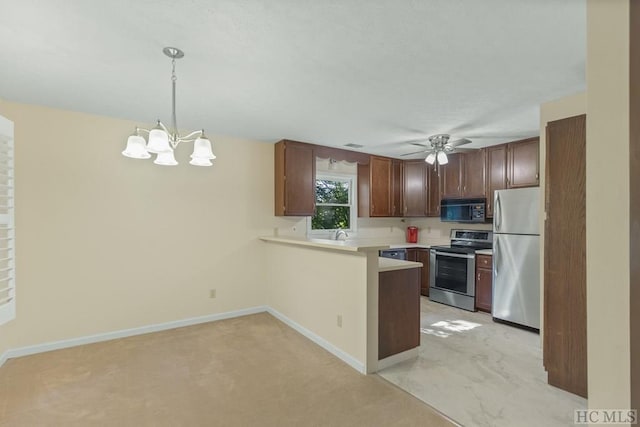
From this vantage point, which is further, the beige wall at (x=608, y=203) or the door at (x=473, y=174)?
the door at (x=473, y=174)

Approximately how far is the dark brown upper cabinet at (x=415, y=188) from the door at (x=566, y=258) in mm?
3046

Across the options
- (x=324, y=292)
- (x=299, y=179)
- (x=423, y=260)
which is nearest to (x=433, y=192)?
(x=423, y=260)

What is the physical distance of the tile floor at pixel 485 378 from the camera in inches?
84.0

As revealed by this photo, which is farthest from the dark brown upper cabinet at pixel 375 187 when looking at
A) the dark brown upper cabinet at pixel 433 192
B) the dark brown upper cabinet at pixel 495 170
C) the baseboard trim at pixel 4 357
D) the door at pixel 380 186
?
the baseboard trim at pixel 4 357

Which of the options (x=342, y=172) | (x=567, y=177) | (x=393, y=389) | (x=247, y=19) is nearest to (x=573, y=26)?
(x=567, y=177)

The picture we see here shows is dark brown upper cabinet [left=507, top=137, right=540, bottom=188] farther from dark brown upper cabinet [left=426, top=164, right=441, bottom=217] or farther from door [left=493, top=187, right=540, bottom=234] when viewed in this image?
dark brown upper cabinet [left=426, top=164, right=441, bottom=217]

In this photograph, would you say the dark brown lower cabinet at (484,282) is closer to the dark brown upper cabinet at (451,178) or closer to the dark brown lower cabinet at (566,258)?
the dark brown upper cabinet at (451,178)

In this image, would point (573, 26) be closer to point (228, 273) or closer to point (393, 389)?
point (393, 389)

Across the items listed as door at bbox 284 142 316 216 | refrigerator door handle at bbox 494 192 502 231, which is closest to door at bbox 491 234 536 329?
refrigerator door handle at bbox 494 192 502 231

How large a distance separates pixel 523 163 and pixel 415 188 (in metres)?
1.74

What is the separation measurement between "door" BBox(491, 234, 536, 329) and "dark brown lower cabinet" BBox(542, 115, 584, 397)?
1325mm

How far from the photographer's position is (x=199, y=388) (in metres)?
2.47

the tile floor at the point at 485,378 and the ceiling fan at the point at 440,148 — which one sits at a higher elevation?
the ceiling fan at the point at 440,148

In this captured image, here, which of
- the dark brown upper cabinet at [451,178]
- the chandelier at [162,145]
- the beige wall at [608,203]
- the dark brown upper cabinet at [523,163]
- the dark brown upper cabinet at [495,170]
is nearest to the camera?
the beige wall at [608,203]
